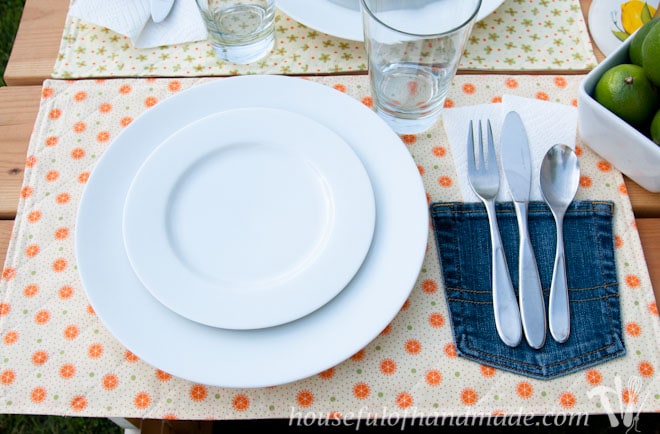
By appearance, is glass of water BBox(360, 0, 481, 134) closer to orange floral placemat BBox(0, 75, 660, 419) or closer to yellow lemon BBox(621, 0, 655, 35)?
orange floral placemat BBox(0, 75, 660, 419)

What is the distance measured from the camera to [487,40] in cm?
81

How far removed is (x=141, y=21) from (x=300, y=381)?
1.79 feet

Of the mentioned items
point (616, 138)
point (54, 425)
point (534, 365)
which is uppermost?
point (616, 138)

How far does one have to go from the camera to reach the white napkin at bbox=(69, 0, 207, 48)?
80 cm

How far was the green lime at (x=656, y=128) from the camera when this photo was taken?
0.62 meters

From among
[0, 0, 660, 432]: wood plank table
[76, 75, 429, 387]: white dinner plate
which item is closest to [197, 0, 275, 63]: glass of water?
[76, 75, 429, 387]: white dinner plate

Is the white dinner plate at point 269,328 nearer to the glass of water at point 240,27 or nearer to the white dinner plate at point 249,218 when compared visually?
the white dinner plate at point 249,218

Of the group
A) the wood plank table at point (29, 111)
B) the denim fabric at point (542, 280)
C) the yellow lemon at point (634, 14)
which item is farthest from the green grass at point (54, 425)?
the yellow lemon at point (634, 14)

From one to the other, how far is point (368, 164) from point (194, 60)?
323 mm

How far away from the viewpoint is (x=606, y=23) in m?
0.82

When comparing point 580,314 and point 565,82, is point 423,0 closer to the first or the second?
point 565,82

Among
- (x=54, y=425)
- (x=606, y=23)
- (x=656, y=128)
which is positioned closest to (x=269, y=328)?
(x=656, y=128)

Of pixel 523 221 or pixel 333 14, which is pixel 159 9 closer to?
pixel 333 14

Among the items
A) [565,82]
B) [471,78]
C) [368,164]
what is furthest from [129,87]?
[565,82]
